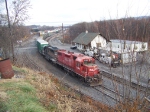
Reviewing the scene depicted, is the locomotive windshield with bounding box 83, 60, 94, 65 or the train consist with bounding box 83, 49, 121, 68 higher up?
the locomotive windshield with bounding box 83, 60, 94, 65

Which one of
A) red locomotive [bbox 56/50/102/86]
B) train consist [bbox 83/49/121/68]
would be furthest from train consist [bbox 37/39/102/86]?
train consist [bbox 83/49/121/68]

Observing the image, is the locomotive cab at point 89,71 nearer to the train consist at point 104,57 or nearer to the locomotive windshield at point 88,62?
the locomotive windshield at point 88,62

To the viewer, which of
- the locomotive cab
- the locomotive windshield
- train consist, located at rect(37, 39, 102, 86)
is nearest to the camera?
the locomotive cab

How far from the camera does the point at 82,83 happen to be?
19.5 meters

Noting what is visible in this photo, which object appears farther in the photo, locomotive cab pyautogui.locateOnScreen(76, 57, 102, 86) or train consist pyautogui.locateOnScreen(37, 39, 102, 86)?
train consist pyautogui.locateOnScreen(37, 39, 102, 86)

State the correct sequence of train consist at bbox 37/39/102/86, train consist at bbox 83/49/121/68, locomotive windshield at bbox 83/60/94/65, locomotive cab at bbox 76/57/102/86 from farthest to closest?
train consist at bbox 83/49/121/68 → locomotive windshield at bbox 83/60/94/65 → train consist at bbox 37/39/102/86 → locomotive cab at bbox 76/57/102/86

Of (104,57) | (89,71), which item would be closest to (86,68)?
(89,71)

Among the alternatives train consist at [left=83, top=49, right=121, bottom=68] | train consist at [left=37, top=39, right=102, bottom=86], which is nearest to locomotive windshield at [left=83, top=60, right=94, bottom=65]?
train consist at [left=37, top=39, right=102, bottom=86]

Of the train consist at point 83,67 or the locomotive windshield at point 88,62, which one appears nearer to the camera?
the train consist at point 83,67

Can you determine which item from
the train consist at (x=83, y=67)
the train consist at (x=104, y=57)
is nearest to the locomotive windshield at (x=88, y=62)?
the train consist at (x=83, y=67)

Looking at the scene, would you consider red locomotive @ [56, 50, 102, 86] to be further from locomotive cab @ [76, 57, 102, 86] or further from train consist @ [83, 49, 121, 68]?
train consist @ [83, 49, 121, 68]

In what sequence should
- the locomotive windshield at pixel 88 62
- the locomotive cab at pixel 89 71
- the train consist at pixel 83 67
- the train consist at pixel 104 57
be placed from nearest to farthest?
the locomotive cab at pixel 89 71
the train consist at pixel 83 67
the locomotive windshield at pixel 88 62
the train consist at pixel 104 57

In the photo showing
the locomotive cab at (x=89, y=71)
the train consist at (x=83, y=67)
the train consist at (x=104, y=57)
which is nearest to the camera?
the locomotive cab at (x=89, y=71)

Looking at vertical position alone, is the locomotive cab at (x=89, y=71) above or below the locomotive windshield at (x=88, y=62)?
below
